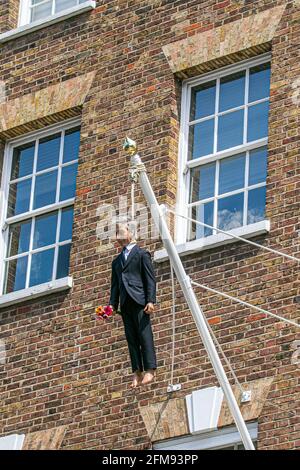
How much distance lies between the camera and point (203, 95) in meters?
23.0

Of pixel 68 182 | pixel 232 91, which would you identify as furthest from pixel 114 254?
pixel 232 91

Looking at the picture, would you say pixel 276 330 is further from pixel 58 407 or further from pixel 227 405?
pixel 58 407

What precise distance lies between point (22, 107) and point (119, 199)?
2.20 meters

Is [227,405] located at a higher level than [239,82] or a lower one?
lower

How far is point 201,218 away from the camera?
22.2 meters

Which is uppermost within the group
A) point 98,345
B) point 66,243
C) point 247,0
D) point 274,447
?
point 247,0

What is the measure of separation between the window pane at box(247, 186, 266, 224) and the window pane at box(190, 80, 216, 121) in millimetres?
1307

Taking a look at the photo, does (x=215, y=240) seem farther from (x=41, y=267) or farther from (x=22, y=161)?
(x=22, y=161)

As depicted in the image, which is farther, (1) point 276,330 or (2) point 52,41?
(2) point 52,41

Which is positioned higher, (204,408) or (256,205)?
(256,205)

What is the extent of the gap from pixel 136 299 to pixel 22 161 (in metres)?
5.00

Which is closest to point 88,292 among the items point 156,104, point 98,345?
point 98,345

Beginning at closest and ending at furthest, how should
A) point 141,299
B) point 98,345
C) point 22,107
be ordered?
point 141,299 < point 98,345 < point 22,107

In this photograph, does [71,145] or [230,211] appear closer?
[230,211]
